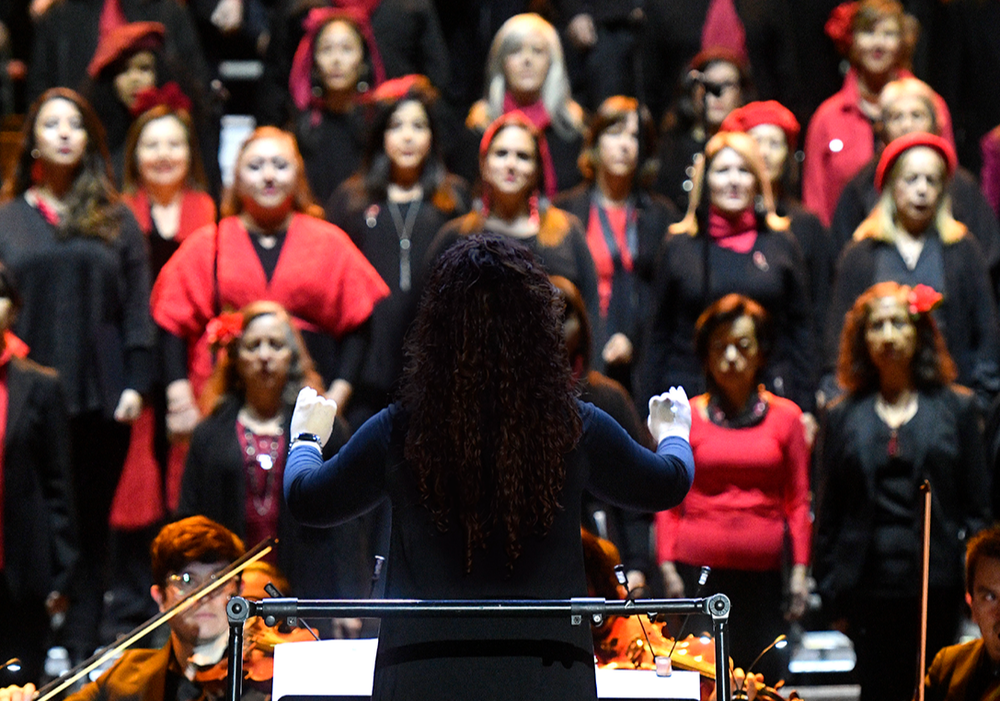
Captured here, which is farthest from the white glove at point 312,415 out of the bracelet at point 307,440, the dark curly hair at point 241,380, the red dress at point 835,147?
the red dress at point 835,147

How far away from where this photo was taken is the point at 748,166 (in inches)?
222

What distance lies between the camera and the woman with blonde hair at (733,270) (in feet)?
18.1

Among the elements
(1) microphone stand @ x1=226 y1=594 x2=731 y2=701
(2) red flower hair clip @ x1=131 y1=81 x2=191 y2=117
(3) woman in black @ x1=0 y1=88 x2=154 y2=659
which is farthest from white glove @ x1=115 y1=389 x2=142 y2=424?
(1) microphone stand @ x1=226 y1=594 x2=731 y2=701

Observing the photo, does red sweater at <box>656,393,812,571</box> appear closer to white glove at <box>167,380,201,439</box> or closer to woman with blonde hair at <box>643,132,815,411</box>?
woman with blonde hair at <box>643,132,815,411</box>

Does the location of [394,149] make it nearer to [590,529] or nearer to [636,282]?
[636,282]

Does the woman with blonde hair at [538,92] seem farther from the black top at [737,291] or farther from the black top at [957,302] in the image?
the black top at [957,302]

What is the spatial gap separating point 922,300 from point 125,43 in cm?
315

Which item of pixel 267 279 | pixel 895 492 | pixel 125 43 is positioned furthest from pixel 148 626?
pixel 125 43

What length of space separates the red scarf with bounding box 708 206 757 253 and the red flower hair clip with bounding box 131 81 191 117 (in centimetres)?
199

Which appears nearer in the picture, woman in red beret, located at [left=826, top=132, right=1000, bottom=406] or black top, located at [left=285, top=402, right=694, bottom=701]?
black top, located at [left=285, top=402, right=694, bottom=701]

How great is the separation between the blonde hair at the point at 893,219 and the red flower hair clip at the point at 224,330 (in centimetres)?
221

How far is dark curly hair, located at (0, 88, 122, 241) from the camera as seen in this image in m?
5.50

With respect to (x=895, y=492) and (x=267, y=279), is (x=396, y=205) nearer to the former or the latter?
(x=267, y=279)

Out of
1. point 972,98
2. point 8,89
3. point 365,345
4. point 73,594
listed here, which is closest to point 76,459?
point 73,594
